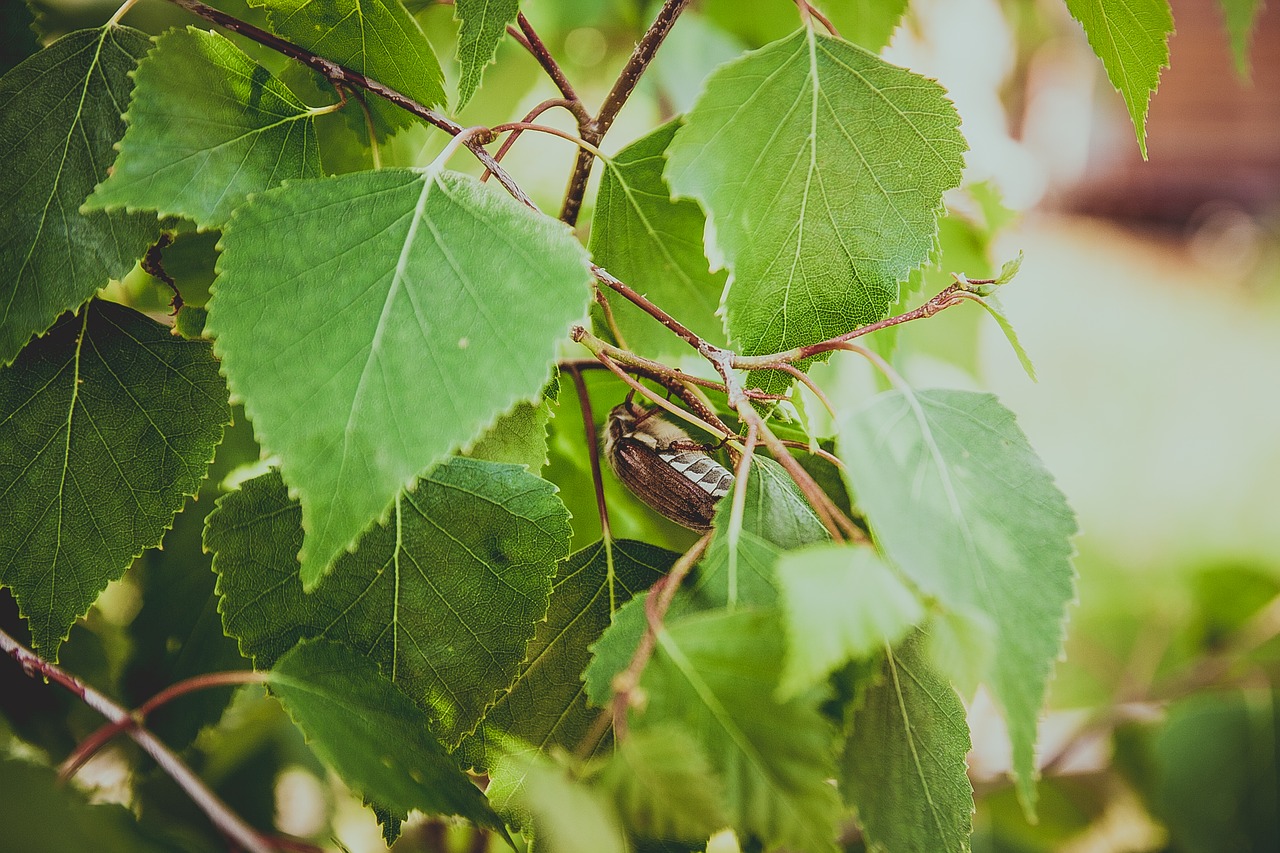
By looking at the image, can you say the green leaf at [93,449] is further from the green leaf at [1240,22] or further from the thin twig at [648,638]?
the green leaf at [1240,22]

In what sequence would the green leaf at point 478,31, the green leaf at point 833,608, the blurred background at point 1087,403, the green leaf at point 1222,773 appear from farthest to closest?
the green leaf at point 1222,773, the blurred background at point 1087,403, the green leaf at point 478,31, the green leaf at point 833,608

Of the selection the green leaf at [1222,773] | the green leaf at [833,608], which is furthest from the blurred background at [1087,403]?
the green leaf at [833,608]

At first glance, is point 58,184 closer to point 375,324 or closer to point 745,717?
point 375,324

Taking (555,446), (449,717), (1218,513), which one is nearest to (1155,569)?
(1218,513)

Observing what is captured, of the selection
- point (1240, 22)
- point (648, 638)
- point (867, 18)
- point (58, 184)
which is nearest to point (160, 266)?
point (58, 184)

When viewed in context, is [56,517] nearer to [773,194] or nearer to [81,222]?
[81,222]

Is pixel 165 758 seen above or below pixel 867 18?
below
